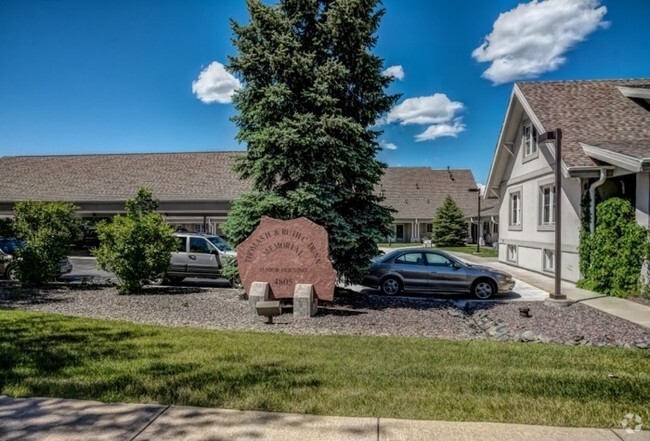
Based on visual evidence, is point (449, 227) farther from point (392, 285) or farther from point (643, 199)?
point (643, 199)

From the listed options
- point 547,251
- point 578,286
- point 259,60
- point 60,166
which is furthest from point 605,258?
point 60,166

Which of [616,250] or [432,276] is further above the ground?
[616,250]

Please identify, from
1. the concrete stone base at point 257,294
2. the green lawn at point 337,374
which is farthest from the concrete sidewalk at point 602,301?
the concrete stone base at point 257,294

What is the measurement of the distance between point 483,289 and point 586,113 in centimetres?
859

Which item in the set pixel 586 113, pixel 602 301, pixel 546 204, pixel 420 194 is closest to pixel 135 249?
pixel 602 301

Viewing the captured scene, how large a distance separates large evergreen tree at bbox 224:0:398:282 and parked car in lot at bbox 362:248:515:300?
228cm

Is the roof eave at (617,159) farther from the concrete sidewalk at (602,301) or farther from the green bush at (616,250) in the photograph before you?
the concrete sidewalk at (602,301)

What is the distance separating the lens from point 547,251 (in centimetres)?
1805

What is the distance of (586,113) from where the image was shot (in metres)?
17.2

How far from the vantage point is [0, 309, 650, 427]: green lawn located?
4270 mm

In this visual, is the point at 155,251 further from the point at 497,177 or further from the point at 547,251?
the point at 497,177

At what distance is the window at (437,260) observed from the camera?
549 inches

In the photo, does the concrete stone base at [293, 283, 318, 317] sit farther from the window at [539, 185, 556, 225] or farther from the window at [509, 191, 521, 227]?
the window at [509, 191, 521, 227]

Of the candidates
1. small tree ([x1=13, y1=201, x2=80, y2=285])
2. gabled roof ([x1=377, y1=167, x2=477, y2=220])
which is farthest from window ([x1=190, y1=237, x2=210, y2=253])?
gabled roof ([x1=377, y1=167, x2=477, y2=220])
